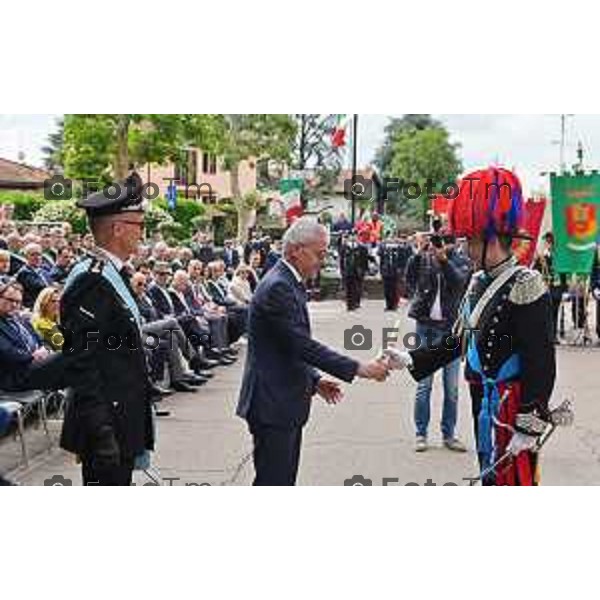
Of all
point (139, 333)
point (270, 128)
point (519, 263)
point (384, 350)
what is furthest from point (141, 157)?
point (519, 263)

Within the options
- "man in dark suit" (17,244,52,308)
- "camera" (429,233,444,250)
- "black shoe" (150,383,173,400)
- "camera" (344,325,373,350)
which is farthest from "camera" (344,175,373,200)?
"man in dark suit" (17,244,52,308)

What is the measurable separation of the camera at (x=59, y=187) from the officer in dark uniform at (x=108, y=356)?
60 cm

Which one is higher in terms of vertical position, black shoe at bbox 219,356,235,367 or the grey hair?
the grey hair

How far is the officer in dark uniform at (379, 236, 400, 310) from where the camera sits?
6094 millimetres

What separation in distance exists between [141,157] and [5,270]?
2103mm

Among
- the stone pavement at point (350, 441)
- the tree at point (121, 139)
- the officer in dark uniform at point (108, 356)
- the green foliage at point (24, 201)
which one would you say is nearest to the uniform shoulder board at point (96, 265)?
the officer in dark uniform at point (108, 356)

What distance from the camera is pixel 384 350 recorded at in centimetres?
555

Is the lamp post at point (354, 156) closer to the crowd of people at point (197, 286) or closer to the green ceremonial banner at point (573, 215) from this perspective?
the crowd of people at point (197, 286)

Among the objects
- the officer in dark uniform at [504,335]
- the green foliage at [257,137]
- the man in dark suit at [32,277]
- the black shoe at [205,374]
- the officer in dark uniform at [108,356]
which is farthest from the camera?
the man in dark suit at [32,277]

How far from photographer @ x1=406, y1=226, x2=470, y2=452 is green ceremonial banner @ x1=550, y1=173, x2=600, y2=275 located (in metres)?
0.51

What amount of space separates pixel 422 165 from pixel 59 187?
177cm

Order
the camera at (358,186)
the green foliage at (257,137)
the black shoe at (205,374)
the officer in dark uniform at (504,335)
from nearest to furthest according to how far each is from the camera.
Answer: the officer in dark uniform at (504,335), the green foliage at (257,137), the camera at (358,186), the black shoe at (205,374)

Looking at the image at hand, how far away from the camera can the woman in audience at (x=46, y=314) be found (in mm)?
6773

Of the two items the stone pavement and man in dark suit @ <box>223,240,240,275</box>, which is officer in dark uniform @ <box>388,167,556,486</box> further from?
man in dark suit @ <box>223,240,240,275</box>
